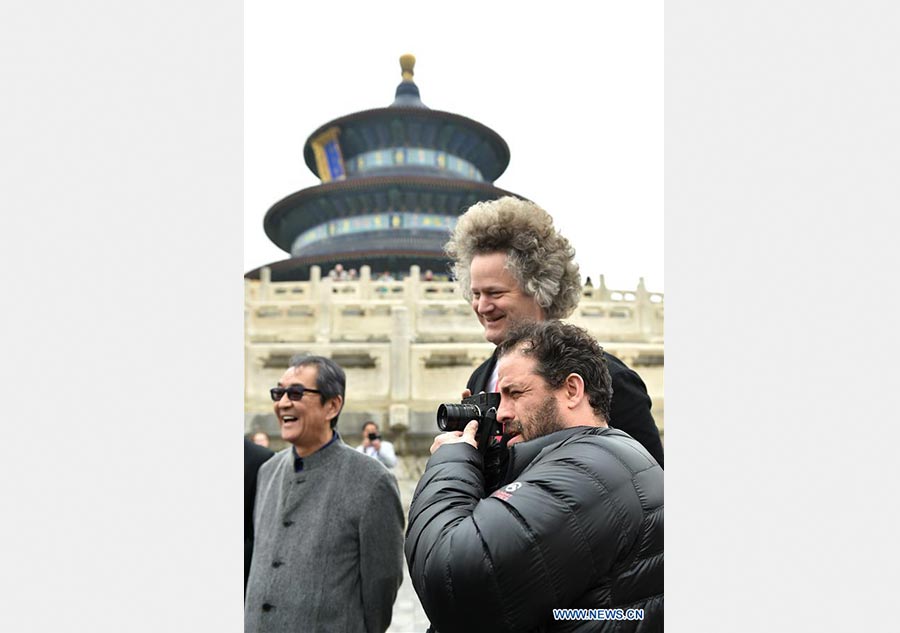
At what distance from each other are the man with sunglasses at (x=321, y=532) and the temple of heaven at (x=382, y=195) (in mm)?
15077

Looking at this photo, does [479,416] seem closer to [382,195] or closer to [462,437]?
[462,437]

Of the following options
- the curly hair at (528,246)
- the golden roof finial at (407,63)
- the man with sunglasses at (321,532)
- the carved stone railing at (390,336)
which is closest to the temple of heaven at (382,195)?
the carved stone railing at (390,336)

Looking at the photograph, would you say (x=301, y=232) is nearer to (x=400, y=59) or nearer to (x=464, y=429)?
(x=400, y=59)

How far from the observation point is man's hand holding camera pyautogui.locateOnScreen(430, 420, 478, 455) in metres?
1.60

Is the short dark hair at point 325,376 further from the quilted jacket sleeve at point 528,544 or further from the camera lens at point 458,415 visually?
the quilted jacket sleeve at point 528,544

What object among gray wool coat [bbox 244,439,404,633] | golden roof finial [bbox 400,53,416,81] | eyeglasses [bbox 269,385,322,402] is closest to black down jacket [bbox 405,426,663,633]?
gray wool coat [bbox 244,439,404,633]

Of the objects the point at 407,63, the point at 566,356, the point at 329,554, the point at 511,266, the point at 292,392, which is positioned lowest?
the point at 329,554

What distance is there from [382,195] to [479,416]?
1820cm

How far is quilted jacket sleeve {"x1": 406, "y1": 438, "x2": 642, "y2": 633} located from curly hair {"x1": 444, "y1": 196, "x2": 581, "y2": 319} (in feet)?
3.08

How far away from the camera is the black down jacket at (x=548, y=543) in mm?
1312

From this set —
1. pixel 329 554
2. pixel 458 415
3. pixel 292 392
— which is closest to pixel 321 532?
pixel 329 554

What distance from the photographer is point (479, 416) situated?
5.41 feet

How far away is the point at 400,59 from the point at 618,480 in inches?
89.4

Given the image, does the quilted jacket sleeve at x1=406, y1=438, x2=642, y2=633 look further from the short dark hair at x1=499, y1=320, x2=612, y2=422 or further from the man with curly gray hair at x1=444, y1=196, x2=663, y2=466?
the man with curly gray hair at x1=444, y1=196, x2=663, y2=466
